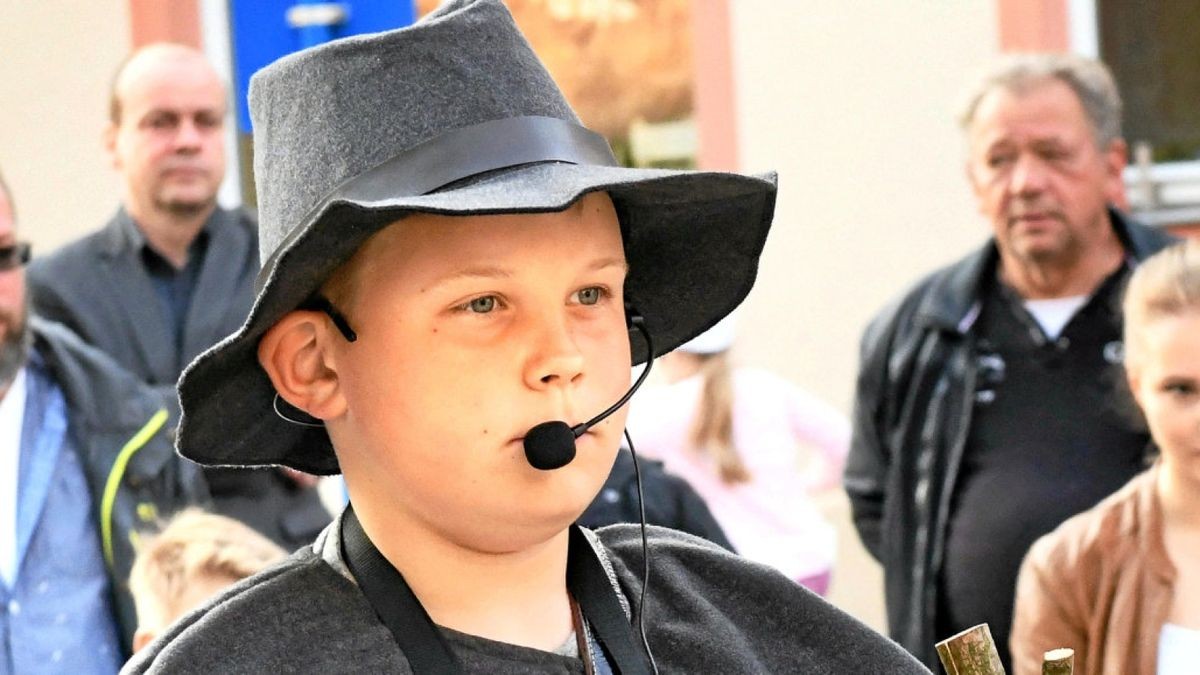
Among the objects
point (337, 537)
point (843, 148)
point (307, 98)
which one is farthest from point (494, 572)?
point (843, 148)

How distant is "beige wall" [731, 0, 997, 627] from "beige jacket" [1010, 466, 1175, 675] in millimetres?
3172

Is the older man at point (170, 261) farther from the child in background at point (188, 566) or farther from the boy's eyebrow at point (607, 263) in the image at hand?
the boy's eyebrow at point (607, 263)

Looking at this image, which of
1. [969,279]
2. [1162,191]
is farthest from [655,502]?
[1162,191]

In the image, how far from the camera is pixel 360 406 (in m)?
1.99

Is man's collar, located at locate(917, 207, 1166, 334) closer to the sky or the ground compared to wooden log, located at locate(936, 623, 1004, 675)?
closer to the ground

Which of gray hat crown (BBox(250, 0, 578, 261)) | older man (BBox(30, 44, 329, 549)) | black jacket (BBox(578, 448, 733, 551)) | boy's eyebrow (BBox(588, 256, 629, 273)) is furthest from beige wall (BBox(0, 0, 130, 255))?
boy's eyebrow (BBox(588, 256, 629, 273))

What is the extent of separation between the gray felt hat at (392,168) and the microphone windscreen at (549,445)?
21 cm

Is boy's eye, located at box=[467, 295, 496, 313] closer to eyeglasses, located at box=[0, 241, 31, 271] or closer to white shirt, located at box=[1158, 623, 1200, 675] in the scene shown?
white shirt, located at box=[1158, 623, 1200, 675]

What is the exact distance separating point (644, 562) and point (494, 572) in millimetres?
252

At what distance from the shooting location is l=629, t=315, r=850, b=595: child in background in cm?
521

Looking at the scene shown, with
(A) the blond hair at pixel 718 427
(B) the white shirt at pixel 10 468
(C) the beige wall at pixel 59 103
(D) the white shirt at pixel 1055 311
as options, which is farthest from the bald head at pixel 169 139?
(D) the white shirt at pixel 1055 311

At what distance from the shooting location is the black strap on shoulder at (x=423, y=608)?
1.98 metres

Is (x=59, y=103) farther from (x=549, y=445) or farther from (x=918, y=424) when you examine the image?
(x=549, y=445)

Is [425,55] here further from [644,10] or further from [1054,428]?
[644,10]
